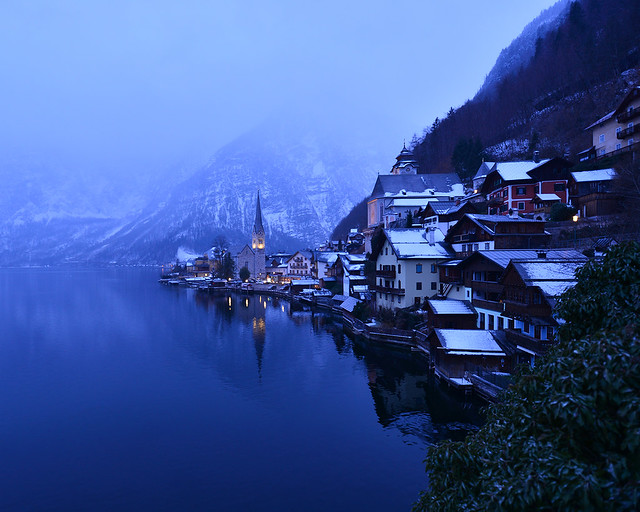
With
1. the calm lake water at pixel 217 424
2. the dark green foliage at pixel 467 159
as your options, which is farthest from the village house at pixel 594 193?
the dark green foliage at pixel 467 159

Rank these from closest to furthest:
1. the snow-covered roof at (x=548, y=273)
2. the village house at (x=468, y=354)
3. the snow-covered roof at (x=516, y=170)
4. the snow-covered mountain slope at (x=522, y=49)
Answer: the snow-covered roof at (x=548, y=273), the village house at (x=468, y=354), the snow-covered roof at (x=516, y=170), the snow-covered mountain slope at (x=522, y=49)

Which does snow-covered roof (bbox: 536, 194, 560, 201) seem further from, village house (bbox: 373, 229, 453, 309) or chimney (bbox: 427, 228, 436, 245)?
chimney (bbox: 427, 228, 436, 245)

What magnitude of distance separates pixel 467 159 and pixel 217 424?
87.2 meters

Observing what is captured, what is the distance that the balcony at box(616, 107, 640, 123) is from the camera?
51.7 metres

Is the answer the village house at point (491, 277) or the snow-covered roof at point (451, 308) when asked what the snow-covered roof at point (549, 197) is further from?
the snow-covered roof at point (451, 308)

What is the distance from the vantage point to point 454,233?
169 feet

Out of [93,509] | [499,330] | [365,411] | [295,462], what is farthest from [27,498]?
[499,330]

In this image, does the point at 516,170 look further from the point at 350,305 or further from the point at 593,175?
the point at 350,305

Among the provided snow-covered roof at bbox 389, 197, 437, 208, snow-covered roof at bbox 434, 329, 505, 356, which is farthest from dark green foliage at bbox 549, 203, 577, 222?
snow-covered roof at bbox 389, 197, 437, 208

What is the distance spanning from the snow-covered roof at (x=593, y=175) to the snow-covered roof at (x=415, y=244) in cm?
1848

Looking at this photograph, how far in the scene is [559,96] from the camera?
95.4 meters

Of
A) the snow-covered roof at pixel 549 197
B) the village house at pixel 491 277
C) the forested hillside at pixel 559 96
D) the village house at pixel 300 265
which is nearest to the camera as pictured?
the village house at pixel 491 277

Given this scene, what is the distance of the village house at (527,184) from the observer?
2224 inches

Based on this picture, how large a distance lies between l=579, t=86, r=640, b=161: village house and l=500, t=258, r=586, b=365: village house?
110 ft
